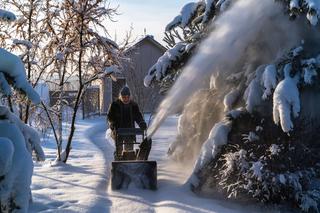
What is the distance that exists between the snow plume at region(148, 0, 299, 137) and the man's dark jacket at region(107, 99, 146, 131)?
1.13 meters

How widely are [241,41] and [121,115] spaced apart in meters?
3.00

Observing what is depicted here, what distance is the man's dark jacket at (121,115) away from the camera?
31.2 ft

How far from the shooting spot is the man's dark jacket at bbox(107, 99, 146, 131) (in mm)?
9516

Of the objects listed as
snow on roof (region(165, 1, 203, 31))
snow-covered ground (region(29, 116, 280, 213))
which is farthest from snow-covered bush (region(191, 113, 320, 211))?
snow on roof (region(165, 1, 203, 31))

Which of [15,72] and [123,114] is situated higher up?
[15,72]

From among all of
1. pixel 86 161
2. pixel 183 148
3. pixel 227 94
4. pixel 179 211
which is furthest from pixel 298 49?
pixel 86 161

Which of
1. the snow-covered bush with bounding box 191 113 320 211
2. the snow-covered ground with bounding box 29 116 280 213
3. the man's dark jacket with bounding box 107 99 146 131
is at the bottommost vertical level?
the snow-covered ground with bounding box 29 116 280 213

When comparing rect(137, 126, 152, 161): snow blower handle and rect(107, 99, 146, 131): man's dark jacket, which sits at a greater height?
rect(107, 99, 146, 131): man's dark jacket

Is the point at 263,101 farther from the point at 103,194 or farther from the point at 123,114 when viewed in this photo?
the point at 123,114

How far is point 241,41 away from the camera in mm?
7789

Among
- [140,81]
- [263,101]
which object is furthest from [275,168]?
[140,81]

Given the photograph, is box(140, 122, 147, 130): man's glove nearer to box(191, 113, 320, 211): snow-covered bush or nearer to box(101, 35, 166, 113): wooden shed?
box(191, 113, 320, 211): snow-covered bush

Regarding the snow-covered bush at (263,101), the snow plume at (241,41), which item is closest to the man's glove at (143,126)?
the snow plume at (241,41)

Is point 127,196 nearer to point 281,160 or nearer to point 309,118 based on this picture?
point 281,160
